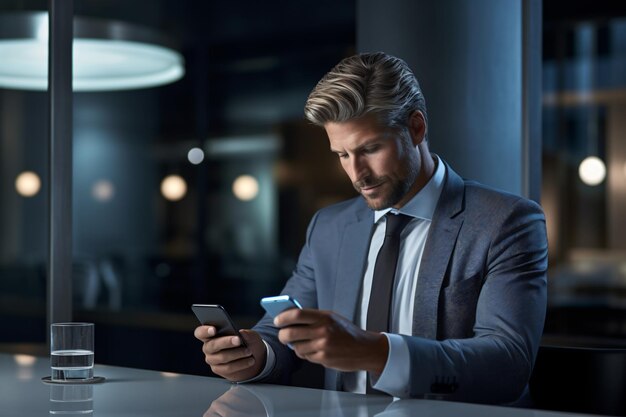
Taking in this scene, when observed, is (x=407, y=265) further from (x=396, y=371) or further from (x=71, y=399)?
(x=71, y=399)

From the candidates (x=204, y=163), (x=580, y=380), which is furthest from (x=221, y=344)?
(x=204, y=163)

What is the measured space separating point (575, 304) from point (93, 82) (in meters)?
6.92

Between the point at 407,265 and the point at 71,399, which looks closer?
the point at 71,399

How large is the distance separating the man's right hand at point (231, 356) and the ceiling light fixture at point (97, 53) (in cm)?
391

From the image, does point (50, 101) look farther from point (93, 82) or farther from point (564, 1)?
point (564, 1)

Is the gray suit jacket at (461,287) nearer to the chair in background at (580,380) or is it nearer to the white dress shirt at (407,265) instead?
the white dress shirt at (407,265)

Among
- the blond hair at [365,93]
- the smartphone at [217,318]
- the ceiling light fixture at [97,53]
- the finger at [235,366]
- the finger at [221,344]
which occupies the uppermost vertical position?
the ceiling light fixture at [97,53]

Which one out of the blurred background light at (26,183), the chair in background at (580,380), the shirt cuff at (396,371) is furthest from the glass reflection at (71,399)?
the blurred background light at (26,183)

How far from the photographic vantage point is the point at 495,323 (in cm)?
188

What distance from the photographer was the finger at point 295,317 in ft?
5.09

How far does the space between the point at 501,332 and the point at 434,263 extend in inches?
10.9

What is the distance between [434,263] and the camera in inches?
81.3

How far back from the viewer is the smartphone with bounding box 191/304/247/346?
5.93ft

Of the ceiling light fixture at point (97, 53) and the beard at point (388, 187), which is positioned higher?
the ceiling light fixture at point (97, 53)
